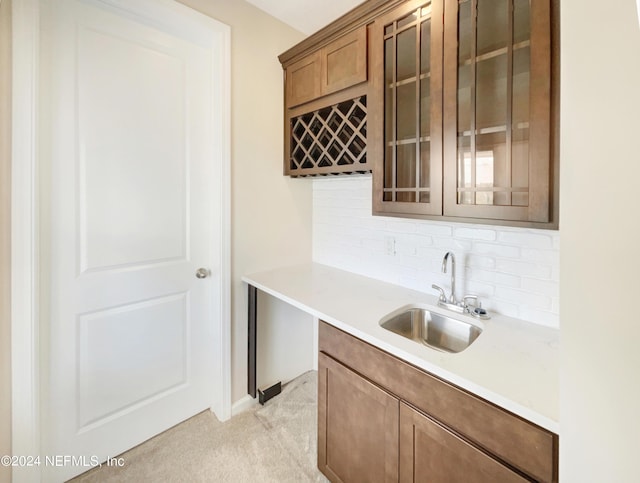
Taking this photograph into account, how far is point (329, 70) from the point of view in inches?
64.7

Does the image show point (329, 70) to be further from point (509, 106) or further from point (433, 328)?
point (433, 328)

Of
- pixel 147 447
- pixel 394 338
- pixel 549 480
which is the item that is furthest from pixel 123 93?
pixel 549 480

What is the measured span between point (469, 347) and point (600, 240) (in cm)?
66

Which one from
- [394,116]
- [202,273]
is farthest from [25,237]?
[394,116]

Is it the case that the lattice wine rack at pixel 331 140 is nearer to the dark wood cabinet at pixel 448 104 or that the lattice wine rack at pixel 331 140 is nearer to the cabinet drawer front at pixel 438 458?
the dark wood cabinet at pixel 448 104

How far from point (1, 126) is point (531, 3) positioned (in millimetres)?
1973

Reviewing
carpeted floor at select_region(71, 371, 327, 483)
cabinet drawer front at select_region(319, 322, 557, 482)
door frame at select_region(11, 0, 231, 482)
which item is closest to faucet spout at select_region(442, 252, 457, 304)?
cabinet drawer front at select_region(319, 322, 557, 482)

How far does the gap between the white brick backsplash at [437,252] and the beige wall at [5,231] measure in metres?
1.65

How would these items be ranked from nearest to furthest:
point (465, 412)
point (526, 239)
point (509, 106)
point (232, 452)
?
point (465, 412) < point (509, 106) < point (526, 239) < point (232, 452)

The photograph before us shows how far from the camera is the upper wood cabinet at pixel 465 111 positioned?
37.9 inches

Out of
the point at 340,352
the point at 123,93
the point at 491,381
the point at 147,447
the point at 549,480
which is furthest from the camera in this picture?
the point at 147,447

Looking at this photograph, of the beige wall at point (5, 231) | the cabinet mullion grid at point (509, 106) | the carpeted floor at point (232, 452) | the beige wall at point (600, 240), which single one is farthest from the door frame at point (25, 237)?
the beige wall at point (600, 240)

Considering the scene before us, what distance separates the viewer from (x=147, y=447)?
166cm

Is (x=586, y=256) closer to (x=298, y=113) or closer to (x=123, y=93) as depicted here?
(x=298, y=113)
